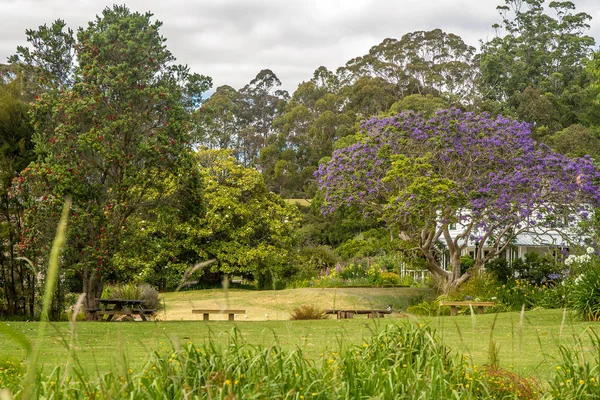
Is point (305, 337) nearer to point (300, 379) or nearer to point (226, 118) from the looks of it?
point (300, 379)

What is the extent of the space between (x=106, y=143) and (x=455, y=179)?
31.0 ft

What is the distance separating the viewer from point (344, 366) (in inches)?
186

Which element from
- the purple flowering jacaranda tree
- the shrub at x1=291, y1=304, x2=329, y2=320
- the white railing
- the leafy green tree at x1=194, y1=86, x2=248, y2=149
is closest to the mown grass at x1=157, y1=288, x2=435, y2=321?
the purple flowering jacaranda tree

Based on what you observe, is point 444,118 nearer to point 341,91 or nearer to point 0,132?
point 0,132

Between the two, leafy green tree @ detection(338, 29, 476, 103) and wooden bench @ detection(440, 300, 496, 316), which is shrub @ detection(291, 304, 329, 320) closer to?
wooden bench @ detection(440, 300, 496, 316)

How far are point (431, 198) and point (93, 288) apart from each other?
8298 millimetres

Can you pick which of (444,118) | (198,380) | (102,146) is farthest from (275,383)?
(444,118)

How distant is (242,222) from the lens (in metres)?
27.2

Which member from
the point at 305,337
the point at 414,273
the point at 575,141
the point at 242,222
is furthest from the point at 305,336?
the point at 575,141

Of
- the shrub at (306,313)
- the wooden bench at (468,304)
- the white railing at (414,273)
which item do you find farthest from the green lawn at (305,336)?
the white railing at (414,273)

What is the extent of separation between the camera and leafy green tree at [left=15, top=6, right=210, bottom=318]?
1487 cm

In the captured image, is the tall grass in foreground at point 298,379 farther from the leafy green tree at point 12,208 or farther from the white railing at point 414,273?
the white railing at point 414,273

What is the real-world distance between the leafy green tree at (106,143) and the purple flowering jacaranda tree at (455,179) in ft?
19.3

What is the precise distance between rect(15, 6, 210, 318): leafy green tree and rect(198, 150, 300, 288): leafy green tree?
1020 cm
